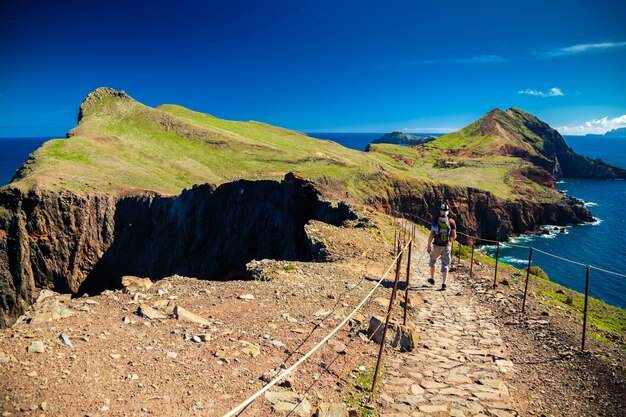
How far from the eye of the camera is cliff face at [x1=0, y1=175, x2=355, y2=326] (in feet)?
135

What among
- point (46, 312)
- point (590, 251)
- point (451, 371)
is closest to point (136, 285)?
point (46, 312)

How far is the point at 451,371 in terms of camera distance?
8734 millimetres

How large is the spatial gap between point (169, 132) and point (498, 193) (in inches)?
3107

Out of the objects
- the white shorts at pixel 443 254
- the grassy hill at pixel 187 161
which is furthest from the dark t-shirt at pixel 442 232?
the grassy hill at pixel 187 161

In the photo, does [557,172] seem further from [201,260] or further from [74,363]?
[74,363]

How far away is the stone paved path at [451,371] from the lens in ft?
23.8

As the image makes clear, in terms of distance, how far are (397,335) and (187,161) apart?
7206 centimetres

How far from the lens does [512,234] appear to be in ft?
272

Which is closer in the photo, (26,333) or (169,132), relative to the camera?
(26,333)

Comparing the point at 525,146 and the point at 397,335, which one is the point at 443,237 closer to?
the point at 397,335

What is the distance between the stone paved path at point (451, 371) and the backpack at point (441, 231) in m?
3.19

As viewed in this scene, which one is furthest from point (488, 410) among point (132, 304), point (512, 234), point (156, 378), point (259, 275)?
point (512, 234)

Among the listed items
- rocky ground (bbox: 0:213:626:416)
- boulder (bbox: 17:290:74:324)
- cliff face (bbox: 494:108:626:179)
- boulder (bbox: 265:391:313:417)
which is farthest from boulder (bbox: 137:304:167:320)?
cliff face (bbox: 494:108:626:179)

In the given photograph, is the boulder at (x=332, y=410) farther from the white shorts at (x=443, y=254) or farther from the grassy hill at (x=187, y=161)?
the grassy hill at (x=187, y=161)
